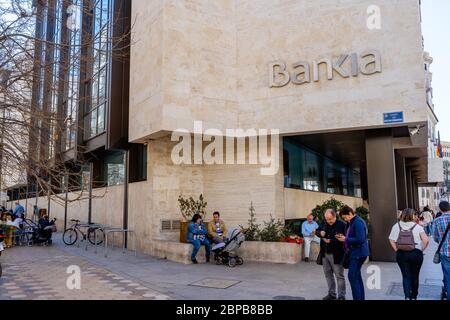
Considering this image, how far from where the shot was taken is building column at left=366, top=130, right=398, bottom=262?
12.4 meters

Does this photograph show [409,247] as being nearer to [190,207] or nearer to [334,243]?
[334,243]

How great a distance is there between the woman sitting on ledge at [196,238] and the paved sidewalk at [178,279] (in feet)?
1.77

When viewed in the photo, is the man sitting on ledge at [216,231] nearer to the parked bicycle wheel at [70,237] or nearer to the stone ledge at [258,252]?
the stone ledge at [258,252]

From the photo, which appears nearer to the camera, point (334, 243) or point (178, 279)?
point (334, 243)

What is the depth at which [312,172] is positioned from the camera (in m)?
18.9

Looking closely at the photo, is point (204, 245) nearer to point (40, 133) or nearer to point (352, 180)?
point (40, 133)

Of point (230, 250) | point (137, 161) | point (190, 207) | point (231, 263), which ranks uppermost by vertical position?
point (137, 161)

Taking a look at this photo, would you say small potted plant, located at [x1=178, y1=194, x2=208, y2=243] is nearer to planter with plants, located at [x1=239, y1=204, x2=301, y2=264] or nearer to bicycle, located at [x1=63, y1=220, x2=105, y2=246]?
planter with plants, located at [x1=239, y1=204, x2=301, y2=264]

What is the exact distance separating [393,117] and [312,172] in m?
7.42

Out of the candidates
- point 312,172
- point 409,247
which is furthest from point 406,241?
point 312,172

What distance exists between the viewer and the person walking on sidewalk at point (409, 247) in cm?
688

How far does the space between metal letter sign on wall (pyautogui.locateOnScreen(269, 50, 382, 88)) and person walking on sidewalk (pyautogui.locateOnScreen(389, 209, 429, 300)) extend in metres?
6.47

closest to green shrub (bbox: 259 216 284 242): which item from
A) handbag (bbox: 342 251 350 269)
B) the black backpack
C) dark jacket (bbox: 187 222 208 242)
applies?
dark jacket (bbox: 187 222 208 242)

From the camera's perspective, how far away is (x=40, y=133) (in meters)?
9.98
